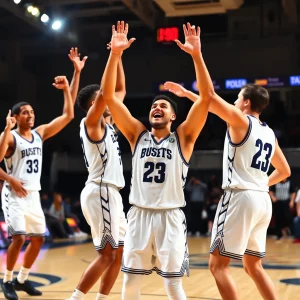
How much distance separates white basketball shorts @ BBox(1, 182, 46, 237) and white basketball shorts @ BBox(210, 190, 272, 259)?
2.47 meters

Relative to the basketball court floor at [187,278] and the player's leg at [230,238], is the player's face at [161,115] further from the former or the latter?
the basketball court floor at [187,278]

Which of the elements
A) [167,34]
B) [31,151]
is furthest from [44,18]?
[31,151]

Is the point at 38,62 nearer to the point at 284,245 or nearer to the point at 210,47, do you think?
the point at 210,47

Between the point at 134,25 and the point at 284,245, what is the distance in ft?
29.0

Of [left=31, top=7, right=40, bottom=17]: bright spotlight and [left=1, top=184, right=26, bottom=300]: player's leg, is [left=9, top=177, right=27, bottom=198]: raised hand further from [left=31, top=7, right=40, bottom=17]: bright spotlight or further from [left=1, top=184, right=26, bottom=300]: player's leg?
[left=31, top=7, right=40, bottom=17]: bright spotlight

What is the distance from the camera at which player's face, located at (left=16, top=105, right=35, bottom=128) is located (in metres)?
6.27

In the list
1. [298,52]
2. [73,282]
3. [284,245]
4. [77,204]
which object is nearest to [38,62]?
[77,204]

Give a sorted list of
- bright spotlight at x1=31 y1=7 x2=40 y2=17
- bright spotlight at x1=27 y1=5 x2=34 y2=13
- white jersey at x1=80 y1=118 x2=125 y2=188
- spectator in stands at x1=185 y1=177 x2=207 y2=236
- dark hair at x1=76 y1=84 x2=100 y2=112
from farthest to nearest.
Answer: spectator in stands at x1=185 y1=177 x2=207 y2=236 → bright spotlight at x1=31 y1=7 x2=40 y2=17 → bright spotlight at x1=27 y1=5 x2=34 y2=13 → dark hair at x1=76 y1=84 x2=100 y2=112 → white jersey at x1=80 y1=118 x2=125 y2=188

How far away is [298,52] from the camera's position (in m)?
17.8

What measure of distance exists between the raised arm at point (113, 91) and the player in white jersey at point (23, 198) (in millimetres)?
2019

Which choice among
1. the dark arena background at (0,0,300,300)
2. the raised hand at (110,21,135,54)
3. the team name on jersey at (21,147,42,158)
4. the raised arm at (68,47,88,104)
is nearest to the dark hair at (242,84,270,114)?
the raised hand at (110,21,135,54)

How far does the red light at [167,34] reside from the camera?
14.7 metres

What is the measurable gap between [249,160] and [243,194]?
274mm

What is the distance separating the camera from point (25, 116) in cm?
629
